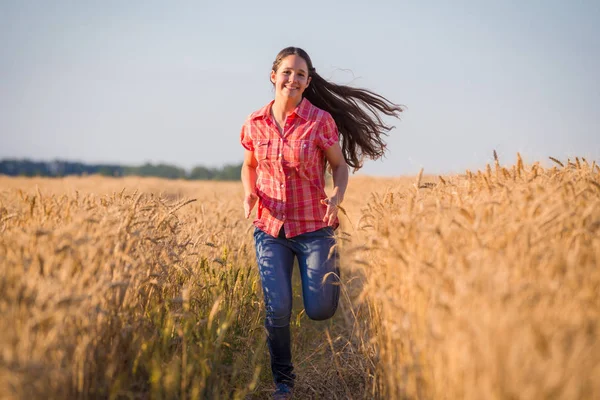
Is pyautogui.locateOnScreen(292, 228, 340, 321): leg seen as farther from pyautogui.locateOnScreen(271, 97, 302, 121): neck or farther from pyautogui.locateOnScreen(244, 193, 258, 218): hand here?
pyautogui.locateOnScreen(271, 97, 302, 121): neck

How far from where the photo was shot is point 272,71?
433 cm

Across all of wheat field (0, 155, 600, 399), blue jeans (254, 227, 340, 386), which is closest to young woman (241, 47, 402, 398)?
blue jeans (254, 227, 340, 386)

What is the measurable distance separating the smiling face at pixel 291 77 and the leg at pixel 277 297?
1137 millimetres

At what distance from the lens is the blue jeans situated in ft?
12.1

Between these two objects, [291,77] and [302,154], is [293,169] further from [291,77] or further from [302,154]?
[291,77]

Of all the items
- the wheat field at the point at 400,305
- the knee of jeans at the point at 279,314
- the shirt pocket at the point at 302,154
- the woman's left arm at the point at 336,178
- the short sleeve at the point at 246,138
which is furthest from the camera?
the short sleeve at the point at 246,138

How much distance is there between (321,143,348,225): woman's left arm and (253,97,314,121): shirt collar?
1.09 ft

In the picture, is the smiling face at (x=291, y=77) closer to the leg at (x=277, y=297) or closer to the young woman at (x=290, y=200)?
the young woman at (x=290, y=200)

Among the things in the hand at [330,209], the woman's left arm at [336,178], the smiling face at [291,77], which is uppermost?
the smiling face at [291,77]

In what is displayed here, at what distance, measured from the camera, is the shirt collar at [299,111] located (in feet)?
13.0

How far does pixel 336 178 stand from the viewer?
13.3 feet

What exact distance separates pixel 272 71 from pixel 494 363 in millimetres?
3176

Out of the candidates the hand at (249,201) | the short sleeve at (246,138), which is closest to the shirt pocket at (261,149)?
the short sleeve at (246,138)

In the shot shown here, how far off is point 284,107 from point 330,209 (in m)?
0.92
